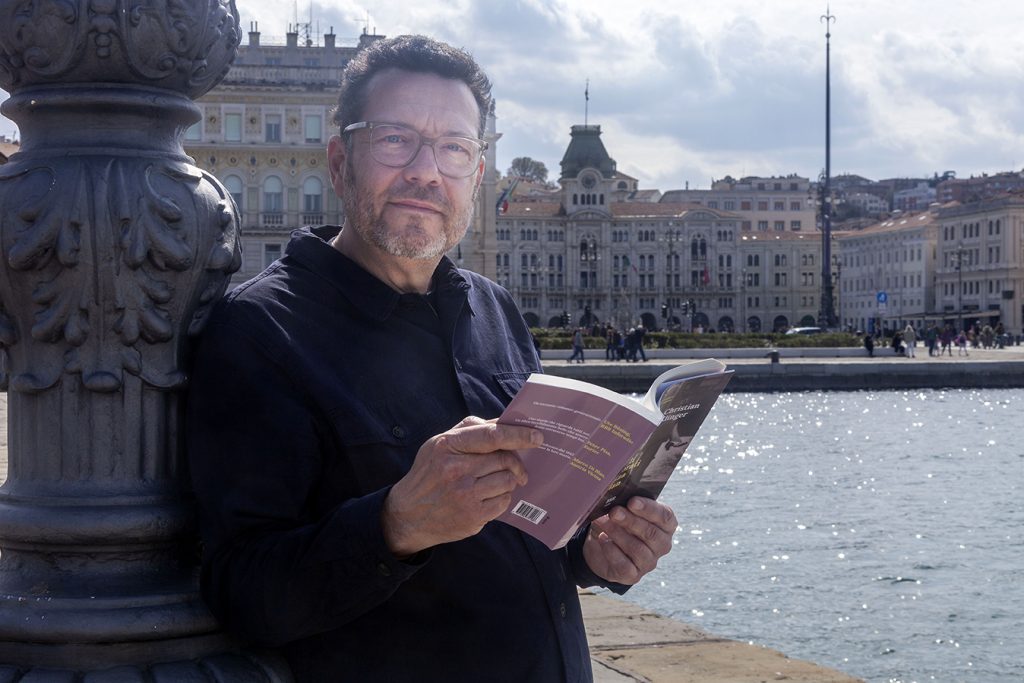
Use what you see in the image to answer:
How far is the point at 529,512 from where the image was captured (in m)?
2.00

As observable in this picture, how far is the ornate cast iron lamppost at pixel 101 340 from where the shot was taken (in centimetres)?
204

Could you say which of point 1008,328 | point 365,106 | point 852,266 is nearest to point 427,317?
point 365,106

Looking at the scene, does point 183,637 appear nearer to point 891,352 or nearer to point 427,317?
point 427,317

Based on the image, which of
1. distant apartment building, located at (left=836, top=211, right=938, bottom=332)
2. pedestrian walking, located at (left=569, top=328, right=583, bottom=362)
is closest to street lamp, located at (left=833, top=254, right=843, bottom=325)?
distant apartment building, located at (left=836, top=211, right=938, bottom=332)

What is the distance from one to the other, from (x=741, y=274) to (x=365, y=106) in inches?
4075

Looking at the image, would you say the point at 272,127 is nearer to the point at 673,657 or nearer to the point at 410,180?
the point at 673,657

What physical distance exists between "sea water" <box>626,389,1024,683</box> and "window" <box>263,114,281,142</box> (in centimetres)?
3368

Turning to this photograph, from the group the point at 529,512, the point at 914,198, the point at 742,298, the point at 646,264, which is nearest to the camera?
the point at 529,512

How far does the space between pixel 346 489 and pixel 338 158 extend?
67 centimetres

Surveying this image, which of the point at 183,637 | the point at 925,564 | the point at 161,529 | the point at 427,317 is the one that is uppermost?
the point at 427,317

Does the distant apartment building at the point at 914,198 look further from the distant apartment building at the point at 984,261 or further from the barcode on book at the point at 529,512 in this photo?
the barcode on book at the point at 529,512

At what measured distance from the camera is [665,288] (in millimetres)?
101688

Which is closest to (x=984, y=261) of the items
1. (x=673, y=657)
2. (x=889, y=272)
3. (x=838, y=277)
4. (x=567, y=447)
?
(x=889, y=272)

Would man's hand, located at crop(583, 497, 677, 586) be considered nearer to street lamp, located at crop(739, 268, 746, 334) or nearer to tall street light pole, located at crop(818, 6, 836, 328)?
tall street light pole, located at crop(818, 6, 836, 328)
